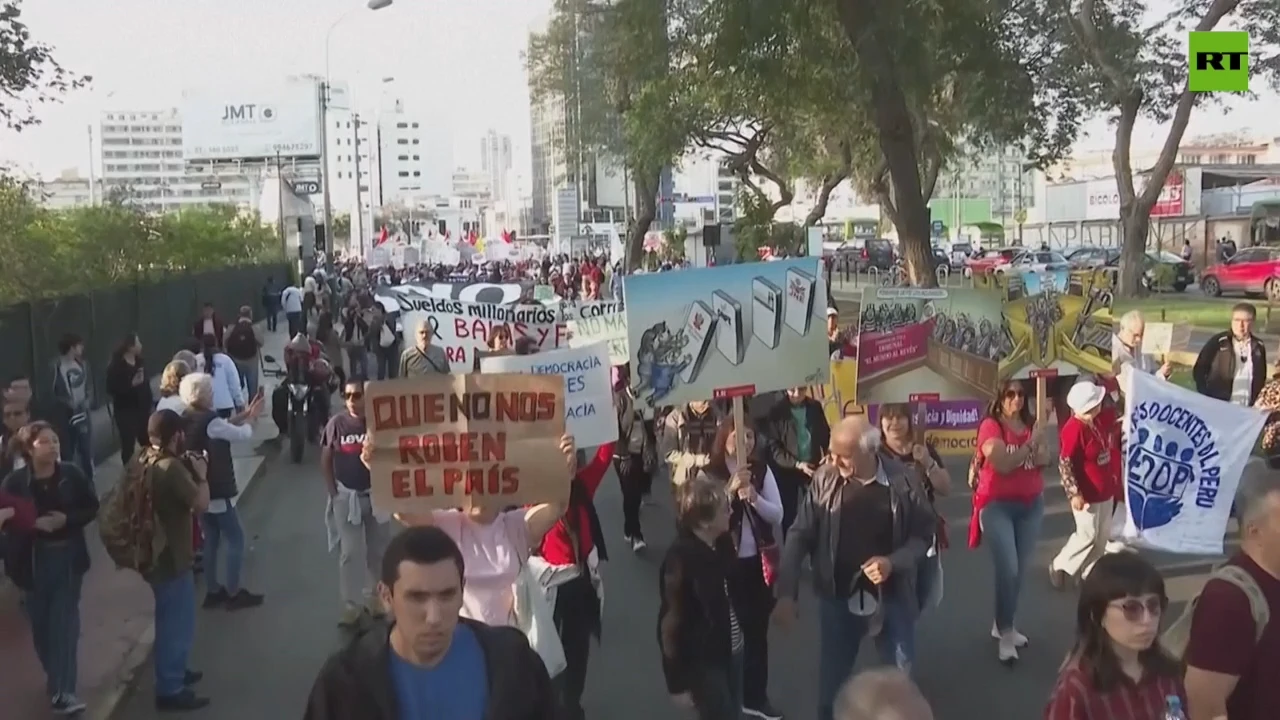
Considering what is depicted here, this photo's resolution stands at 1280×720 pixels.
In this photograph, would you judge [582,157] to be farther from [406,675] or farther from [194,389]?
[406,675]

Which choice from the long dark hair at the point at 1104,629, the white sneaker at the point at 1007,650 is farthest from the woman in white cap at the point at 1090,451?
the long dark hair at the point at 1104,629

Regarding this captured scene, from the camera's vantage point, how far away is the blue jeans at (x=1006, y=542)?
7582 mm

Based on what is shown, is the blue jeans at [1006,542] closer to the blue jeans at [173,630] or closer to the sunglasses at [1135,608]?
the sunglasses at [1135,608]

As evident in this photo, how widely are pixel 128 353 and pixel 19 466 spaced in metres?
7.30

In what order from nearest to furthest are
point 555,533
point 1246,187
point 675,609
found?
point 675,609 < point 555,533 < point 1246,187

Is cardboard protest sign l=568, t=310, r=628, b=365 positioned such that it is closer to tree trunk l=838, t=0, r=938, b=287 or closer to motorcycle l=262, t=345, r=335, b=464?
motorcycle l=262, t=345, r=335, b=464

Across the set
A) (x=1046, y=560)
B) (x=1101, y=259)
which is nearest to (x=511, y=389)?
(x=1046, y=560)

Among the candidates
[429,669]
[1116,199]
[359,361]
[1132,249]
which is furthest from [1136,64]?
[1116,199]

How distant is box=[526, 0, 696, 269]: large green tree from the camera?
21906 millimetres

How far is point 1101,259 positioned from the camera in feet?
171

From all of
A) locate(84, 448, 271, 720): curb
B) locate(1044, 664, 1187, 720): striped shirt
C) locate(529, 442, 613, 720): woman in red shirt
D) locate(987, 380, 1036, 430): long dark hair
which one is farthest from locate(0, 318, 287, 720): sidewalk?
locate(1044, 664, 1187, 720): striped shirt

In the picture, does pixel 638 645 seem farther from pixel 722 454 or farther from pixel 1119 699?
pixel 1119 699

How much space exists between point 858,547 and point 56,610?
3.94 m

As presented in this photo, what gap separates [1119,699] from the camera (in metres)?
3.54
